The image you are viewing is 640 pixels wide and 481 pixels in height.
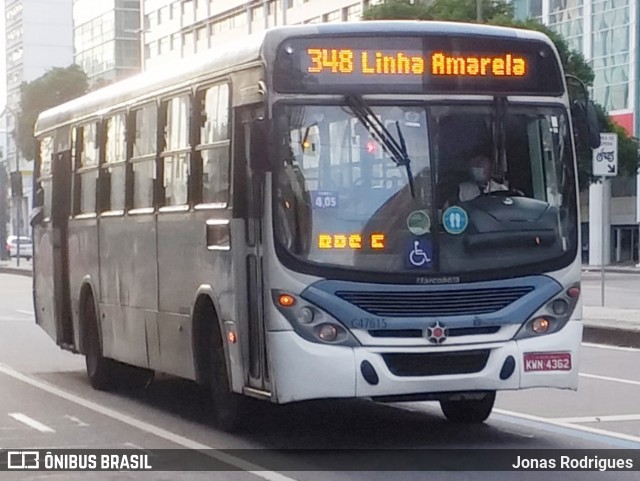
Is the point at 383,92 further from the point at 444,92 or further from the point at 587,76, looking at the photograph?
the point at 587,76

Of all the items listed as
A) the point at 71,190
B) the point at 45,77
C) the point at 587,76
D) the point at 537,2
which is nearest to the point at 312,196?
the point at 71,190

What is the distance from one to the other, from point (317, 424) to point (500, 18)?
38.5m

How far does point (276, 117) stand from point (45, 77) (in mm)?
Result: 66952

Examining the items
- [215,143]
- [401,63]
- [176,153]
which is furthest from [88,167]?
[401,63]

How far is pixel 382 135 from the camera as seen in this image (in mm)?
10789

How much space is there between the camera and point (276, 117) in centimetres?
1075

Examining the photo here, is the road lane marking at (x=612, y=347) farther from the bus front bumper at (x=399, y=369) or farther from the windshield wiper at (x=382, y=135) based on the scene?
the windshield wiper at (x=382, y=135)

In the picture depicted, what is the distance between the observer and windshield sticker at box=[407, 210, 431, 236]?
10.8 m

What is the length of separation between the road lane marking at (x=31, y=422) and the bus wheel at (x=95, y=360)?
7.50ft

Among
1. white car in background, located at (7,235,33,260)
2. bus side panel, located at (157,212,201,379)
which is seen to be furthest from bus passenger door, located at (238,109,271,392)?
white car in background, located at (7,235,33,260)

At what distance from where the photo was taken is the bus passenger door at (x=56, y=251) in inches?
672

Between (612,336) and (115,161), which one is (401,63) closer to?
(115,161)

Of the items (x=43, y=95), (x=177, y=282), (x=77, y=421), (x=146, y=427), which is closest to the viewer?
(x=146, y=427)

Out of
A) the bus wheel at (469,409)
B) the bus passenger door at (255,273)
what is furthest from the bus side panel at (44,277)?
the bus passenger door at (255,273)
